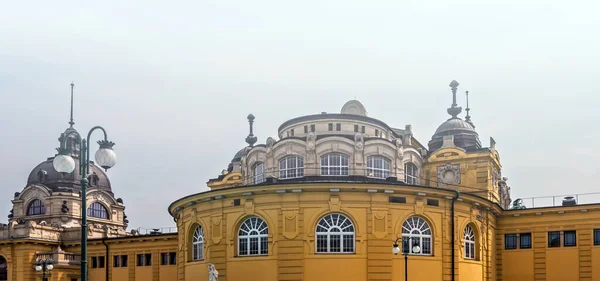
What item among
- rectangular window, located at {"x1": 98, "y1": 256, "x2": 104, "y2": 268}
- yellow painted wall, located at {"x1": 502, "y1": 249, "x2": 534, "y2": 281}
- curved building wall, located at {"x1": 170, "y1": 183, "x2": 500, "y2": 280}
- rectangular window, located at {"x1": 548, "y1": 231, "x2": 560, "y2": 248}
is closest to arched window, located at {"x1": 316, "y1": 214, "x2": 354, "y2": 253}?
curved building wall, located at {"x1": 170, "y1": 183, "x2": 500, "y2": 280}

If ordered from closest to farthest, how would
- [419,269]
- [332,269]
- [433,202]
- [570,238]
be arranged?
1. [332,269]
2. [419,269]
3. [433,202]
4. [570,238]

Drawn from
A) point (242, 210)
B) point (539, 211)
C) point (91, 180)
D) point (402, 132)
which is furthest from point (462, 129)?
point (91, 180)

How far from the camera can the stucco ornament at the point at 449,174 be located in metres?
58.1

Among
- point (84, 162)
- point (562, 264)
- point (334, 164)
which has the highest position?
point (334, 164)

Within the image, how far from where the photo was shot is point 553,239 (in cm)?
5103

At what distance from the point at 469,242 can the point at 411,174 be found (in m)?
8.59

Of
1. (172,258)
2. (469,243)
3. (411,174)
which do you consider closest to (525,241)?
(469,243)

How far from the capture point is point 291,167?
50.6 m

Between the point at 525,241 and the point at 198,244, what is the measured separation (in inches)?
952

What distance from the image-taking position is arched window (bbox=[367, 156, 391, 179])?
5025 cm

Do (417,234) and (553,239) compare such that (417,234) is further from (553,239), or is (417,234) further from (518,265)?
(553,239)

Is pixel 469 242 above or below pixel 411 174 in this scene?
below

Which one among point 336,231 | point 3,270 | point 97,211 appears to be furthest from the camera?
point 97,211

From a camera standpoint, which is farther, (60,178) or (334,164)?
(60,178)
